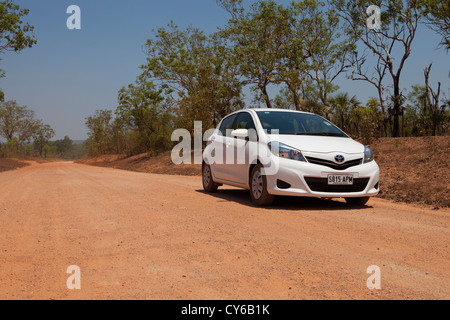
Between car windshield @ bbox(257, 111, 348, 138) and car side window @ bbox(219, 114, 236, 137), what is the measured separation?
942 millimetres

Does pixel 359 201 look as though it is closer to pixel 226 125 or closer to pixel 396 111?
pixel 226 125

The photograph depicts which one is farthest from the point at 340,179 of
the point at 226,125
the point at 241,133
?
the point at 226,125

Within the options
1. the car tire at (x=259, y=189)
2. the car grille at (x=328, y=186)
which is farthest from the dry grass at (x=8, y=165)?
the car grille at (x=328, y=186)

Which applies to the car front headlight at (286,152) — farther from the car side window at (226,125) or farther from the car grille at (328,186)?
the car side window at (226,125)

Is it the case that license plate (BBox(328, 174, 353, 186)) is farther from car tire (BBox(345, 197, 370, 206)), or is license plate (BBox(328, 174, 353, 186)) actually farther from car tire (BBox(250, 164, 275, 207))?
car tire (BBox(250, 164, 275, 207))

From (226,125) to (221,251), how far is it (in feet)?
18.6

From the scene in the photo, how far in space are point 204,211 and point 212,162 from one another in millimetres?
3007

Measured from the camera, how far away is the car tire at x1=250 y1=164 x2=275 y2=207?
7.58 meters

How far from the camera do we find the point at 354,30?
105 ft

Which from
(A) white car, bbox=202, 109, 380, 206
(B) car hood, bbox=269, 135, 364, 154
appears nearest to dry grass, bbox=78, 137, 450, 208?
(A) white car, bbox=202, 109, 380, 206

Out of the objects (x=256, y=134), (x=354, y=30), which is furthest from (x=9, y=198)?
(x=354, y=30)

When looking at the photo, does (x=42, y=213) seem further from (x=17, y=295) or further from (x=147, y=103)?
(x=147, y=103)

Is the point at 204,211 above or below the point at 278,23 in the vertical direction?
below
